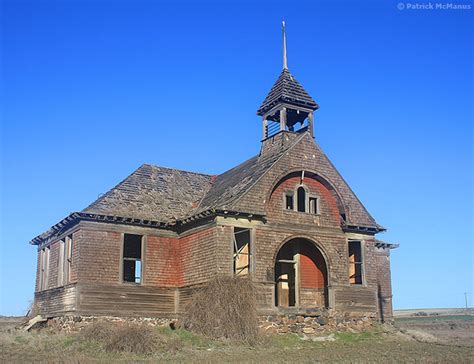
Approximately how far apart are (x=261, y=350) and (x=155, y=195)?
11.5 metres

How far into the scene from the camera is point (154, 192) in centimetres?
3145

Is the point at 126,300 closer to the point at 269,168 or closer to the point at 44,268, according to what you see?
the point at 44,268

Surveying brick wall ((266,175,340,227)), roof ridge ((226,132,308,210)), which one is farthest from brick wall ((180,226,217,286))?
brick wall ((266,175,340,227))

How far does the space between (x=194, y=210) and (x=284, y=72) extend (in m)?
9.47

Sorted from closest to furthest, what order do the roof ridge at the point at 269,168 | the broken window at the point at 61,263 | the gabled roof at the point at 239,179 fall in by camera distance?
the roof ridge at the point at 269,168 → the gabled roof at the point at 239,179 → the broken window at the point at 61,263

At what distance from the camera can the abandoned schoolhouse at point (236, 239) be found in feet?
89.4

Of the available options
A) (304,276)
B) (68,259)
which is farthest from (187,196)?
(304,276)

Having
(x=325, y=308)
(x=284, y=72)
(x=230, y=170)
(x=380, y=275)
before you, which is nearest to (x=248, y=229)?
(x=325, y=308)

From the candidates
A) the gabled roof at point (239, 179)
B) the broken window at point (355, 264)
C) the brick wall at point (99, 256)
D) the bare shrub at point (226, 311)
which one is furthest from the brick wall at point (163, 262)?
the broken window at point (355, 264)

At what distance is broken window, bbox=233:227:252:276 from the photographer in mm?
27516

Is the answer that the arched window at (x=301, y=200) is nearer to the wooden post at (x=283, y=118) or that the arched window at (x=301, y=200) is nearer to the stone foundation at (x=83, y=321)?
the wooden post at (x=283, y=118)

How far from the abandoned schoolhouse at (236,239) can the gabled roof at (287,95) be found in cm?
7

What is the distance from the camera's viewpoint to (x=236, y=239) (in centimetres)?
2933

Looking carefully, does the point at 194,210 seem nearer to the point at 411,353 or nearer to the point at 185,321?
the point at 185,321
